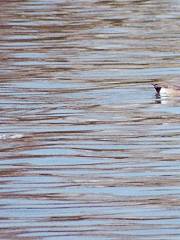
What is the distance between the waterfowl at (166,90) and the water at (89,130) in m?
0.14

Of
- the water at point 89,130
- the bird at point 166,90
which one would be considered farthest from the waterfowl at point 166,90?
the water at point 89,130

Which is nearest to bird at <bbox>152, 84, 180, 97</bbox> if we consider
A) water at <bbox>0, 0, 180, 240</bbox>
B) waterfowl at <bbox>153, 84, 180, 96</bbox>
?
waterfowl at <bbox>153, 84, 180, 96</bbox>

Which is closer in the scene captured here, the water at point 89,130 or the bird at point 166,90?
the water at point 89,130

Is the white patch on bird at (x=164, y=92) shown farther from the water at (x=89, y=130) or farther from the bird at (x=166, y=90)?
the water at (x=89, y=130)

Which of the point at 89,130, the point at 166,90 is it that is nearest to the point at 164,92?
the point at 166,90

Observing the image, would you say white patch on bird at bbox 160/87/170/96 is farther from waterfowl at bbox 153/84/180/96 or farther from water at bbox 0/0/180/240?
water at bbox 0/0/180/240

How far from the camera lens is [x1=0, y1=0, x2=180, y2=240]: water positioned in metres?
8.97

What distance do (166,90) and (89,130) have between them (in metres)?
2.15

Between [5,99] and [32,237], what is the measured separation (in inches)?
239

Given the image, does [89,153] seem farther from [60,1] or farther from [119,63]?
[60,1]

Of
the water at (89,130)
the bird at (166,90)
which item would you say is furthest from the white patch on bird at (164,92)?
the water at (89,130)

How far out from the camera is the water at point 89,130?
8.97 metres

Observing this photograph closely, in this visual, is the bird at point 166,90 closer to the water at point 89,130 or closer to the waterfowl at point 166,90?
the waterfowl at point 166,90

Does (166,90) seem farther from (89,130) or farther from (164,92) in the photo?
(89,130)
